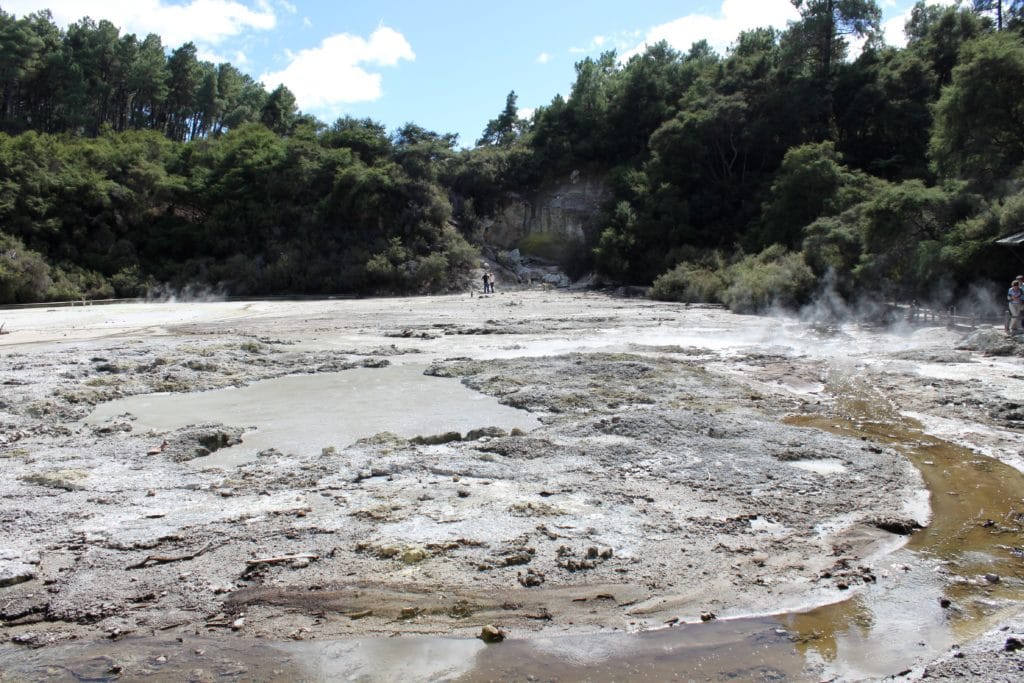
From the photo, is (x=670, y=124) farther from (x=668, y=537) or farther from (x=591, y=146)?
(x=668, y=537)

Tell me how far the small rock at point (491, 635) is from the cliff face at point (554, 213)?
44.7 m

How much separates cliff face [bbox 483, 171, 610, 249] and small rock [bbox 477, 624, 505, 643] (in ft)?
147

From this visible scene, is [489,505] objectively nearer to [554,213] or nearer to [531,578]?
[531,578]

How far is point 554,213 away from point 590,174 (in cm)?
360

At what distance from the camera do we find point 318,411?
11.4 metres

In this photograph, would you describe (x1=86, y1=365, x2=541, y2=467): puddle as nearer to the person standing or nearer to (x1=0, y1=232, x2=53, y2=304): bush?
the person standing

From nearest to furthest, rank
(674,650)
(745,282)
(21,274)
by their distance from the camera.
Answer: (674,650) → (745,282) → (21,274)

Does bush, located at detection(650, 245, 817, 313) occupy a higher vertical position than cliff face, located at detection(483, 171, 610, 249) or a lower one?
lower

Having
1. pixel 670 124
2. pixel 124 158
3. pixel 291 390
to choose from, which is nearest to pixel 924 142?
pixel 670 124

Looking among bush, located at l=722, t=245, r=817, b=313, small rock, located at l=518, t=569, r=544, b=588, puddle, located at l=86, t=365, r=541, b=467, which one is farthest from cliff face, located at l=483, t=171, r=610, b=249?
small rock, located at l=518, t=569, r=544, b=588

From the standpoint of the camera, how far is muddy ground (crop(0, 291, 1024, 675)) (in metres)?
5.08

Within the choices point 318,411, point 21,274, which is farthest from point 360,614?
point 21,274

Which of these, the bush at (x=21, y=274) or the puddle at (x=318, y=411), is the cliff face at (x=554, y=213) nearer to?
the bush at (x=21, y=274)

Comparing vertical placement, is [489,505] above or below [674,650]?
above
